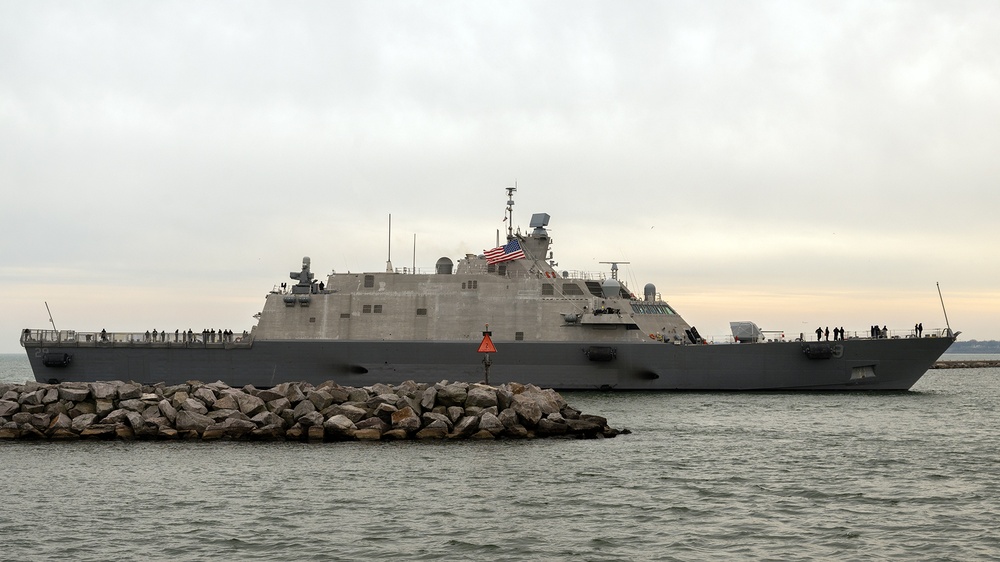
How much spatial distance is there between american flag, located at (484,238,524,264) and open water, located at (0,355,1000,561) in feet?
41.6

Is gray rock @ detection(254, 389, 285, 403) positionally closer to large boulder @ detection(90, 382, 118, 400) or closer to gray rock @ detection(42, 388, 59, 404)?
large boulder @ detection(90, 382, 118, 400)

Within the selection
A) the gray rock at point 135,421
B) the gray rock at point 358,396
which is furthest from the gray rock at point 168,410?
the gray rock at point 358,396

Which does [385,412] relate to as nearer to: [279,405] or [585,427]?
[279,405]

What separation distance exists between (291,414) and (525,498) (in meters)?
9.63

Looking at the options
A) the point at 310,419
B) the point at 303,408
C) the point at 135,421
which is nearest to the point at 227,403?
the point at 303,408

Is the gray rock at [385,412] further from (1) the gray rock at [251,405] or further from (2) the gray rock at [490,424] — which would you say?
(1) the gray rock at [251,405]

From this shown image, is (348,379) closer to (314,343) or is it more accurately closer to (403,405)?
(314,343)

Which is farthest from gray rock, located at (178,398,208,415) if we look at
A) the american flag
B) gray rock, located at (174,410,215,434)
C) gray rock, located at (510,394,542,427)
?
the american flag

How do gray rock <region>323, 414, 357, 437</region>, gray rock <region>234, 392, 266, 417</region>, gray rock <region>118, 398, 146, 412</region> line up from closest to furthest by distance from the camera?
gray rock <region>323, 414, 357, 437</region>, gray rock <region>234, 392, 266, 417</region>, gray rock <region>118, 398, 146, 412</region>

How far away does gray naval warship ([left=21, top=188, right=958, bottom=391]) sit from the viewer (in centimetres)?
3609

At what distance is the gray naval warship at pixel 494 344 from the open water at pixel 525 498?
10688mm

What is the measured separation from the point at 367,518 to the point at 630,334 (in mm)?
22530

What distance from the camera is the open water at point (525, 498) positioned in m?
13.3

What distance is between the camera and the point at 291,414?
24.4 metres
